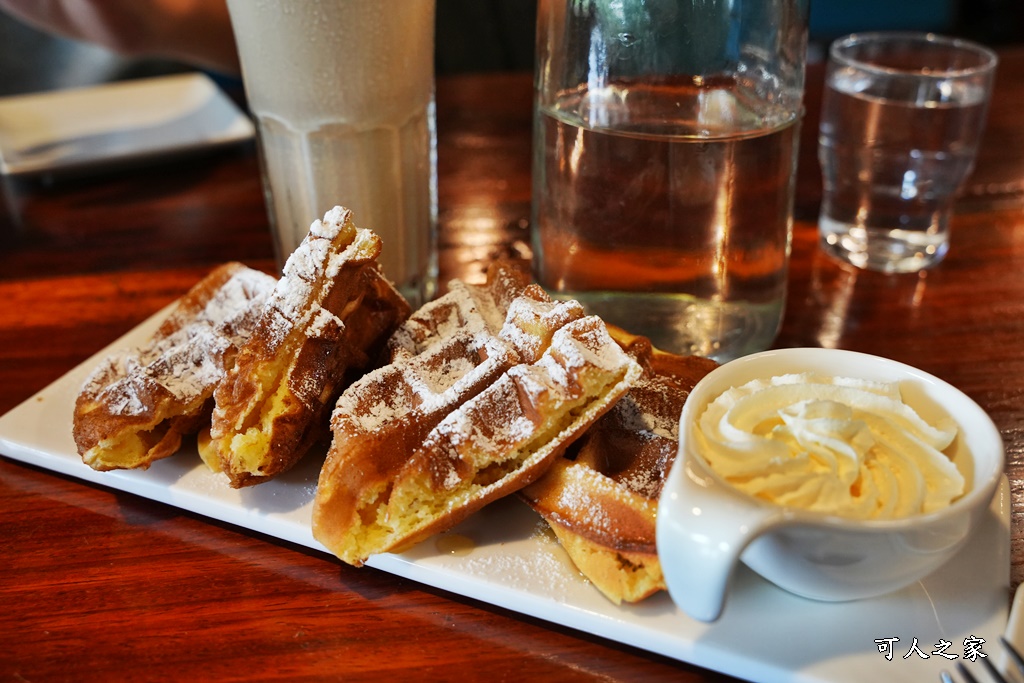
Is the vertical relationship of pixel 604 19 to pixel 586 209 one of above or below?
above

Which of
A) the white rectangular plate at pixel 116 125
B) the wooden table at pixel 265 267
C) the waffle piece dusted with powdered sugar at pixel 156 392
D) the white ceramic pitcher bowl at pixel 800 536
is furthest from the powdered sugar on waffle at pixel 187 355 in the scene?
the white rectangular plate at pixel 116 125

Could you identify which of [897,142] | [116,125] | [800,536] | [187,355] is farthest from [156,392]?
[116,125]

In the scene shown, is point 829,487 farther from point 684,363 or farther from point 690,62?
point 690,62

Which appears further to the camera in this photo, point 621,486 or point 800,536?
point 621,486

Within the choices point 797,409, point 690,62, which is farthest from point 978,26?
point 797,409

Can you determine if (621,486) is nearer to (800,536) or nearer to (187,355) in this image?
(800,536)

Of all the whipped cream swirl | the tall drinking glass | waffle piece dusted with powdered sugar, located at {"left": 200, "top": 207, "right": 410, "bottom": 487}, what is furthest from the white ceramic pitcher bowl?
the tall drinking glass

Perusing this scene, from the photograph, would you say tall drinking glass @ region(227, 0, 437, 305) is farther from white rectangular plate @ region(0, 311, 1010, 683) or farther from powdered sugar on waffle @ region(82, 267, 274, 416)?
white rectangular plate @ region(0, 311, 1010, 683)
